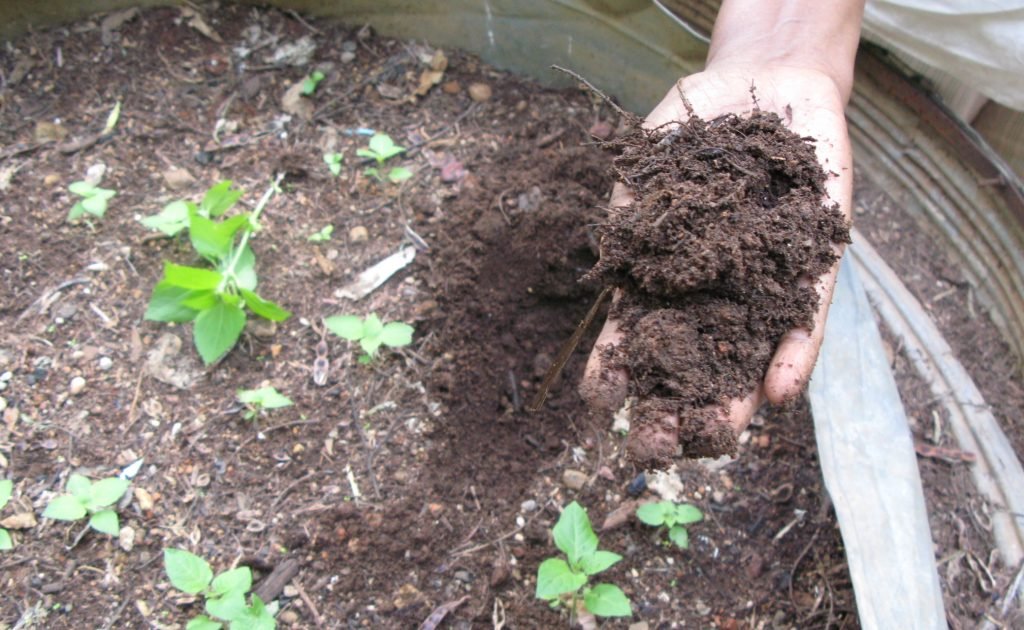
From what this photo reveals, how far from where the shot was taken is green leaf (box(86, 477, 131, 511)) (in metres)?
1.57

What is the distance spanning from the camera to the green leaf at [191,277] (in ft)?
5.56

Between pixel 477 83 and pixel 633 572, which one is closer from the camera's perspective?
pixel 633 572

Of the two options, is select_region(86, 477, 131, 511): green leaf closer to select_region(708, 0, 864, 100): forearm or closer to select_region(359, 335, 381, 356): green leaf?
select_region(359, 335, 381, 356): green leaf

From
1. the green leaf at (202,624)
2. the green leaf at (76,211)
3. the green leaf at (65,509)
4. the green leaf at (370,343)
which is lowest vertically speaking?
the green leaf at (202,624)

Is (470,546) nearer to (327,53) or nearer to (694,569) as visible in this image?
(694,569)

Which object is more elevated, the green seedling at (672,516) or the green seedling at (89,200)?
the green seedling at (672,516)

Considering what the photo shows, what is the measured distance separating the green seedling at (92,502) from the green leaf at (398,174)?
108 cm

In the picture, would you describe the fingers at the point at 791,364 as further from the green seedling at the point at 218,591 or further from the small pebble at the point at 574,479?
the green seedling at the point at 218,591

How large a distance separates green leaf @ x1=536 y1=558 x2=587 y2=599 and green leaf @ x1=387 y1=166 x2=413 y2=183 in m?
1.22

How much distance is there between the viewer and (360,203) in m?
2.20

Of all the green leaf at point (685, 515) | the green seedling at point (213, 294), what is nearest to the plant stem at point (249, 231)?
the green seedling at point (213, 294)

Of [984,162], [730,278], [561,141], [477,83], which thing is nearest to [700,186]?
[730,278]

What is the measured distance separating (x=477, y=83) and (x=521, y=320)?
980mm

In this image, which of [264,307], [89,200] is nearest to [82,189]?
[89,200]
